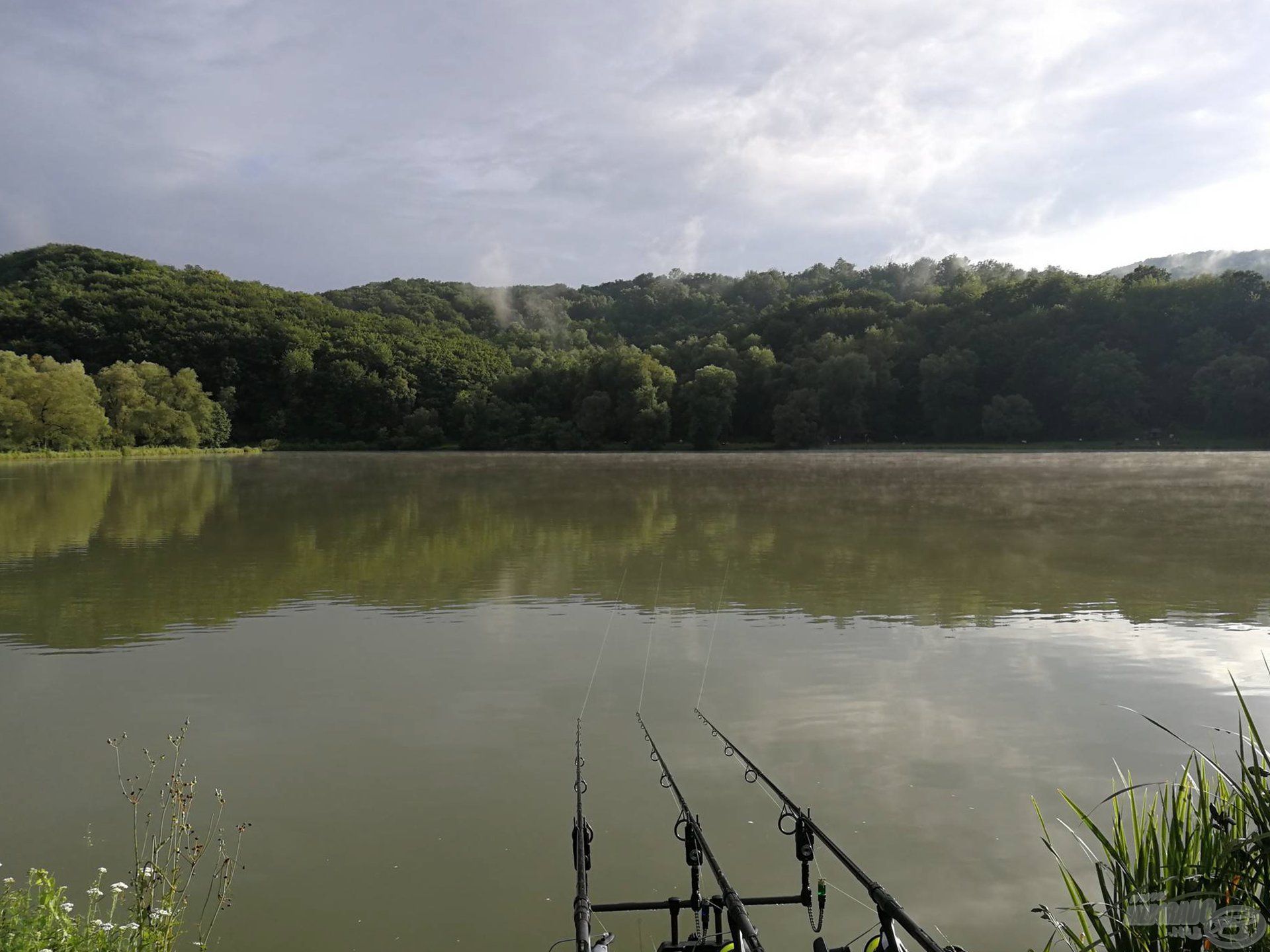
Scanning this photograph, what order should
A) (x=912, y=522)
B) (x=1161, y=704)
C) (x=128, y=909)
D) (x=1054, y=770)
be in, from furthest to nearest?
(x=912, y=522) < (x=1161, y=704) < (x=1054, y=770) < (x=128, y=909)

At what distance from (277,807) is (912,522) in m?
19.4

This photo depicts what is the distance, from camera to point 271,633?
1072 cm

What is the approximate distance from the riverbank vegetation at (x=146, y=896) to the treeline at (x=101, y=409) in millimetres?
72870

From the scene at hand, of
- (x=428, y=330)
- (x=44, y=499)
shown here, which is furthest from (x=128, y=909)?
(x=428, y=330)

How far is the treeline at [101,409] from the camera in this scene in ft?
223

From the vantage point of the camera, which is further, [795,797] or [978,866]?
[795,797]

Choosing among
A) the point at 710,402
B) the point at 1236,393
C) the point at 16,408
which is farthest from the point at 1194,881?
the point at 710,402

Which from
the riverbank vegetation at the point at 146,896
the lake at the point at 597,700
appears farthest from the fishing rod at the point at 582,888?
the riverbank vegetation at the point at 146,896

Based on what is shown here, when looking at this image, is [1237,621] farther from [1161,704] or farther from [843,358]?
[843,358]

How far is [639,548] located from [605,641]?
8.20 metres

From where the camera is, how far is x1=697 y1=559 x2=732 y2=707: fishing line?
828 centimetres

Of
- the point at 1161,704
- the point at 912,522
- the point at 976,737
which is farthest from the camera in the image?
the point at 912,522

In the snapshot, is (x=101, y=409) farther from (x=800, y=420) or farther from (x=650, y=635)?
(x=650, y=635)

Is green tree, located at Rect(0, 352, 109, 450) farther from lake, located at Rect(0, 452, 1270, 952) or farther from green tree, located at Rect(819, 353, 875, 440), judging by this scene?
green tree, located at Rect(819, 353, 875, 440)
